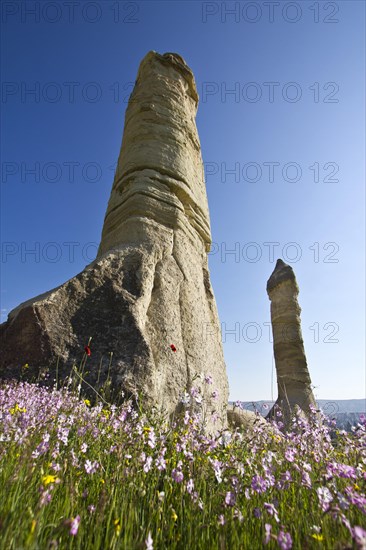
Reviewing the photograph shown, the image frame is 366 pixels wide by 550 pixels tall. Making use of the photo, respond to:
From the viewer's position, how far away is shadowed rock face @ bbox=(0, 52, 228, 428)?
551 cm

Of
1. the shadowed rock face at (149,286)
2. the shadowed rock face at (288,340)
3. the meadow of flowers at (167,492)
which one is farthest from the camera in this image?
the shadowed rock face at (288,340)

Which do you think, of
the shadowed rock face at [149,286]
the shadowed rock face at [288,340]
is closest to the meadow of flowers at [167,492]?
the shadowed rock face at [149,286]

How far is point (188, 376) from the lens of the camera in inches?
248

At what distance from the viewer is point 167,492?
239 cm

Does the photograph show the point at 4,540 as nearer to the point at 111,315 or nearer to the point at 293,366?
the point at 111,315

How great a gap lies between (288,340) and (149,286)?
17406 millimetres

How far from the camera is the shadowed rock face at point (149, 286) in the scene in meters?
5.51

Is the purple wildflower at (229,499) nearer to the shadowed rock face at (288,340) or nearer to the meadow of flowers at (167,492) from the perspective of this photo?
the meadow of flowers at (167,492)

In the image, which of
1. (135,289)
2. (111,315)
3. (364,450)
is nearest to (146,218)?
(135,289)

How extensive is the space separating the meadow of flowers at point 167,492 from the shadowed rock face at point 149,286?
1243 millimetres

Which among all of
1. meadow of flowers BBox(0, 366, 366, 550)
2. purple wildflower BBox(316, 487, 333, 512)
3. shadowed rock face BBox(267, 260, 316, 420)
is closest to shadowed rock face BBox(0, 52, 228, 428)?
meadow of flowers BBox(0, 366, 366, 550)

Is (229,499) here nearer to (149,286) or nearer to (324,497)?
(324,497)

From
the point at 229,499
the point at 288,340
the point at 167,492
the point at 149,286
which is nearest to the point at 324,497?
the point at 229,499

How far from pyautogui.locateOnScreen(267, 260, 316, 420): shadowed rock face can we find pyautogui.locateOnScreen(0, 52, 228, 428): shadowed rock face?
45.5 ft
